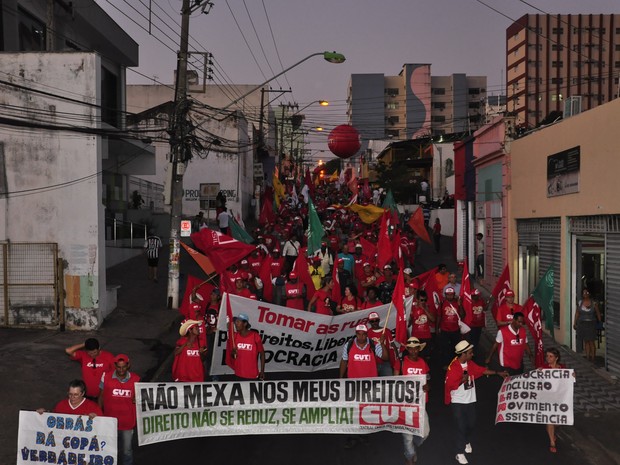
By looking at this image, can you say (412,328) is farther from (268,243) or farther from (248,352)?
(268,243)

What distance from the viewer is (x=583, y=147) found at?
13.8 meters

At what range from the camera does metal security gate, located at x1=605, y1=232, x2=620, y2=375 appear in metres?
11.9

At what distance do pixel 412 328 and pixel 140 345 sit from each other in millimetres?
6056

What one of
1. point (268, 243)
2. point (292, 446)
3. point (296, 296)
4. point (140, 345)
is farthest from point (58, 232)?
point (292, 446)

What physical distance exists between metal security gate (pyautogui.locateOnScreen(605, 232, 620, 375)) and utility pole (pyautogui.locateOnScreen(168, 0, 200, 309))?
34.5 feet

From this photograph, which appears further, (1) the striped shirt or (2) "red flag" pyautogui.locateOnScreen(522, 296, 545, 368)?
(1) the striped shirt

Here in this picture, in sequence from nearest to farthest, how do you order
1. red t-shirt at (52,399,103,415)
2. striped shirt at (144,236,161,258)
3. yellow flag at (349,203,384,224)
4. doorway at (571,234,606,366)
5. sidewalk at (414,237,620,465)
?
1. red t-shirt at (52,399,103,415)
2. sidewalk at (414,237,620,465)
3. doorway at (571,234,606,366)
4. striped shirt at (144,236,161,258)
5. yellow flag at (349,203,384,224)

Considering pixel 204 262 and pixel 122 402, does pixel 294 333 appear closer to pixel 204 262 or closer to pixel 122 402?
pixel 122 402

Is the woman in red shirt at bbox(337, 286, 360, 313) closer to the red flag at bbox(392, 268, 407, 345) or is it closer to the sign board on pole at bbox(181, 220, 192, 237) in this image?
the red flag at bbox(392, 268, 407, 345)

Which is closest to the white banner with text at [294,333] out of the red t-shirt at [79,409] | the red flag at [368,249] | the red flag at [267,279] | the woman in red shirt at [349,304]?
the woman in red shirt at [349,304]

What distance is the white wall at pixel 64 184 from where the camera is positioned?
15.0m

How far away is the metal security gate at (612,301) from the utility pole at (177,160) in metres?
10.5

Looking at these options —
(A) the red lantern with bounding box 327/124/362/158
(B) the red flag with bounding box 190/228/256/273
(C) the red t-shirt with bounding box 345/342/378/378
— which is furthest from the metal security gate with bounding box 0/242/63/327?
(A) the red lantern with bounding box 327/124/362/158

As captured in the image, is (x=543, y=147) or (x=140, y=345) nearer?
(x=140, y=345)
